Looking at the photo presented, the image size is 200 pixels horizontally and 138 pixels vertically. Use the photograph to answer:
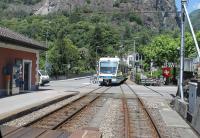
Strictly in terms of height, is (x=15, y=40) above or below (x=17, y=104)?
above

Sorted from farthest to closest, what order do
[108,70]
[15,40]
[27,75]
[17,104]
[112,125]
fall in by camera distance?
[108,70] < [27,75] < [15,40] < [17,104] < [112,125]

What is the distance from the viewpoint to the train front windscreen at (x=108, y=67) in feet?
170

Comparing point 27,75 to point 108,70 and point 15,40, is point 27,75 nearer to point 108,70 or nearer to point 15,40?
point 15,40

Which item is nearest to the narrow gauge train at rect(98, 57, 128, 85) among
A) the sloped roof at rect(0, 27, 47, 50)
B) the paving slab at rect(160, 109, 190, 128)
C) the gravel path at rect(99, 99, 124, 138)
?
the sloped roof at rect(0, 27, 47, 50)

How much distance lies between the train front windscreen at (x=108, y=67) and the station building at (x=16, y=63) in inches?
658

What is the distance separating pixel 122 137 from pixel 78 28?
14857 centimetres

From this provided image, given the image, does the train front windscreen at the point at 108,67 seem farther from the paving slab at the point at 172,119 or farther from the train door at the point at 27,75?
the paving slab at the point at 172,119

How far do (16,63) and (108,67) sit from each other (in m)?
22.4

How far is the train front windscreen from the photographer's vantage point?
51.7 meters

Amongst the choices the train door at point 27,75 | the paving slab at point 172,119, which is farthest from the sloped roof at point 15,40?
the paving slab at point 172,119

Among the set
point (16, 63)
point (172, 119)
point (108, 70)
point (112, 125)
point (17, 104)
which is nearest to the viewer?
point (112, 125)

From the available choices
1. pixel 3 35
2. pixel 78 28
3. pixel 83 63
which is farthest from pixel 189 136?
pixel 78 28

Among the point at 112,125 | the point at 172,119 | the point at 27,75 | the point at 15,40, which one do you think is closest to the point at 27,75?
the point at 27,75

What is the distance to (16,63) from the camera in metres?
30.4
